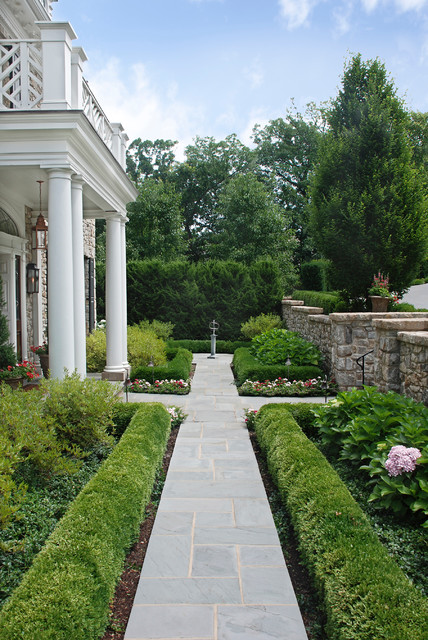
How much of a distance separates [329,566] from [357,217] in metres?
8.98

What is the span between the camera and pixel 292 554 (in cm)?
341

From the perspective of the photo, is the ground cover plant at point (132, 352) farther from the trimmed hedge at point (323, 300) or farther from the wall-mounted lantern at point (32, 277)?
the trimmed hedge at point (323, 300)

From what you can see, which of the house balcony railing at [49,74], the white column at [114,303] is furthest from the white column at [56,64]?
the white column at [114,303]

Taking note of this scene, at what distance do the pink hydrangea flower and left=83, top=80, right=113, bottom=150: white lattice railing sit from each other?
5.20 metres

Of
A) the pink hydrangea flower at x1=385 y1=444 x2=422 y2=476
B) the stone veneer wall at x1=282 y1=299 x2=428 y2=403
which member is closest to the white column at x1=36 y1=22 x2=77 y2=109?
the stone veneer wall at x1=282 y1=299 x2=428 y2=403

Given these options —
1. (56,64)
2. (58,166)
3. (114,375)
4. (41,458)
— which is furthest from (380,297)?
(41,458)

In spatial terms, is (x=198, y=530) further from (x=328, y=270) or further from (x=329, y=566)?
(x=328, y=270)

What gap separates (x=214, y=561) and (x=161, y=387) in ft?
18.8

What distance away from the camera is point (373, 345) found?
27.3ft

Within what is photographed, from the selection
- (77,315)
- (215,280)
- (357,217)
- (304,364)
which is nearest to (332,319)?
(304,364)

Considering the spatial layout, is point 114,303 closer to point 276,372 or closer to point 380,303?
point 276,372

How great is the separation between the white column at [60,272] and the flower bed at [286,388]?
3.68m

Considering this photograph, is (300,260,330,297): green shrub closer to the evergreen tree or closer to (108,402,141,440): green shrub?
the evergreen tree

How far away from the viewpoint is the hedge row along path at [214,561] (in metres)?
2.57
